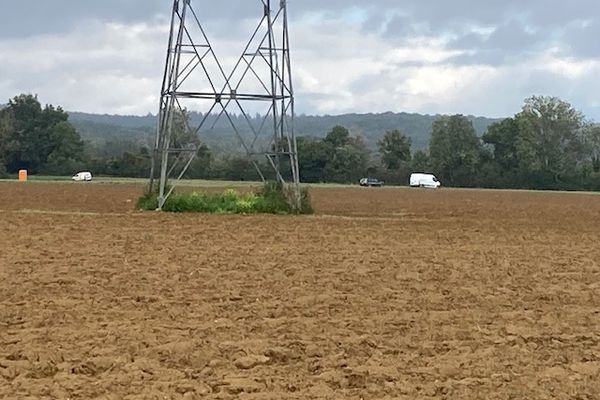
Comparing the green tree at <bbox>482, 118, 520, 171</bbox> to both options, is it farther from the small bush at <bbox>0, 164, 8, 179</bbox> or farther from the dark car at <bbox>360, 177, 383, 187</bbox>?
the small bush at <bbox>0, 164, 8, 179</bbox>

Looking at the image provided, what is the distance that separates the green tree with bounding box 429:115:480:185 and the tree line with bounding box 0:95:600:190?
4.3 inches

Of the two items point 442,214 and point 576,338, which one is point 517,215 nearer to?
point 442,214

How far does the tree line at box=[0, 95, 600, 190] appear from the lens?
100875 millimetres

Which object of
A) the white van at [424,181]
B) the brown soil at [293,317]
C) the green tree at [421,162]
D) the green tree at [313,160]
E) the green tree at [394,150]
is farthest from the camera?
the green tree at [394,150]

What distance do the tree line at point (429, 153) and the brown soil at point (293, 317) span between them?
7311 centimetres

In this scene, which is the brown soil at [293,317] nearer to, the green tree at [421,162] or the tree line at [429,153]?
the tree line at [429,153]

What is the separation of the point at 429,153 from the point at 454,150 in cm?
325

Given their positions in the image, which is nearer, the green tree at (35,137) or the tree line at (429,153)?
the tree line at (429,153)

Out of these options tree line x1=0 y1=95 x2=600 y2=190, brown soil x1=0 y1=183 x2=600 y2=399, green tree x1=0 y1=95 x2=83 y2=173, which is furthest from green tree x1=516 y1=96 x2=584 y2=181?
brown soil x1=0 y1=183 x2=600 y2=399

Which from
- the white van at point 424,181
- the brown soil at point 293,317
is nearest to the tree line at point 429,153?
the white van at point 424,181

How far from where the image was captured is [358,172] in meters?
103

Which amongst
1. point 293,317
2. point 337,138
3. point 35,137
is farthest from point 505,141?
point 293,317

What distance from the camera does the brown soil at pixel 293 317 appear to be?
8.81m

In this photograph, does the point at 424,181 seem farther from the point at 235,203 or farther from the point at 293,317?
the point at 293,317
